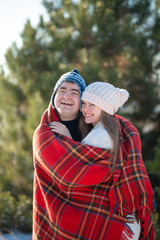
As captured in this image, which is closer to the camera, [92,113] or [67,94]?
[92,113]

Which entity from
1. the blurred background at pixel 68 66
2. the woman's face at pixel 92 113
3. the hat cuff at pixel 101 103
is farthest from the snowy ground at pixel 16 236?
the hat cuff at pixel 101 103

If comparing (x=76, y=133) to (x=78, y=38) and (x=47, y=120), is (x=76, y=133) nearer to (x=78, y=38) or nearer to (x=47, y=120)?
(x=47, y=120)

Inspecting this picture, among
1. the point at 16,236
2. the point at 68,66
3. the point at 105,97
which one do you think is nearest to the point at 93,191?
the point at 105,97

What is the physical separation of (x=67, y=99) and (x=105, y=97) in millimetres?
351

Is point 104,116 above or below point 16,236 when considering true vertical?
above

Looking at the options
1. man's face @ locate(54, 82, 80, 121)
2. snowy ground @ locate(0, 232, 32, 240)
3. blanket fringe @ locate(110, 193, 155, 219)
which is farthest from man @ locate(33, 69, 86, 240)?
snowy ground @ locate(0, 232, 32, 240)

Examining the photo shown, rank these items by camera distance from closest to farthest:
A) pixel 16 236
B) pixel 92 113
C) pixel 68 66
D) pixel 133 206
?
pixel 133 206 → pixel 92 113 → pixel 16 236 → pixel 68 66

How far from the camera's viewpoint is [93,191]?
1.69m

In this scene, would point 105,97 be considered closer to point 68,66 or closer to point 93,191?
point 93,191

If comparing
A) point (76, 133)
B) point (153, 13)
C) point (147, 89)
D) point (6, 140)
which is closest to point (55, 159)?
point (76, 133)

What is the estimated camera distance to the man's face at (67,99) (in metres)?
2.02

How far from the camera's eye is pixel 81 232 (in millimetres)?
1675

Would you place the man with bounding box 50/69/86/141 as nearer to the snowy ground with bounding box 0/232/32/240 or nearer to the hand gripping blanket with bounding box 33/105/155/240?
the hand gripping blanket with bounding box 33/105/155/240

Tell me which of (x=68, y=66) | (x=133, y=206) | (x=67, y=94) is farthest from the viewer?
(x=68, y=66)
